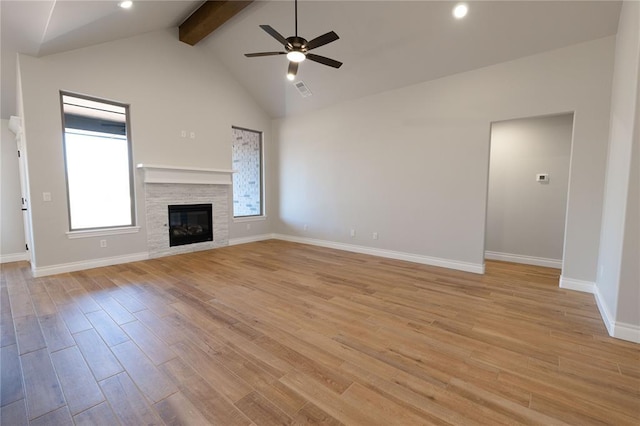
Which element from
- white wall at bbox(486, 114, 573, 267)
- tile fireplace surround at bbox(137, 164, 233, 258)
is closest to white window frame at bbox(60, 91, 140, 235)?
tile fireplace surround at bbox(137, 164, 233, 258)

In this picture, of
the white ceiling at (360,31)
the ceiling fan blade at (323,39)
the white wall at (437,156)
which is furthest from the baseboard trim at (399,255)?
the ceiling fan blade at (323,39)

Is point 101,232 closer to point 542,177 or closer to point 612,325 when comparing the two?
point 612,325

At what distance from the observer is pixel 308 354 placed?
2090 mm

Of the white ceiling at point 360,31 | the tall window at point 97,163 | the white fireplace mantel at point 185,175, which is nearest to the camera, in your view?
the white ceiling at point 360,31

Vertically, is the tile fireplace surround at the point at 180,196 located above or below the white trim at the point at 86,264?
above

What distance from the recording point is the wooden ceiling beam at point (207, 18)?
410cm

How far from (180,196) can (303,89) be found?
128 inches

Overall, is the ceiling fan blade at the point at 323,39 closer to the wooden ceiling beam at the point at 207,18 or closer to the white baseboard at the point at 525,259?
the wooden ceiling beam at the point at 207,18

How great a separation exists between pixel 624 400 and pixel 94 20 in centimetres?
608

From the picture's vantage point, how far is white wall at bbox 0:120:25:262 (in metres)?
4.71

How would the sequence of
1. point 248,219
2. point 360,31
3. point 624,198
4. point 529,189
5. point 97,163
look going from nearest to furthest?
point 624,198 → point 360,31 → point 97,163 → point 529,189 → point 248,219

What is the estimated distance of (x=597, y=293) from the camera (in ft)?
10.3

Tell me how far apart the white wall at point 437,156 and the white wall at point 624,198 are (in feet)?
1.39

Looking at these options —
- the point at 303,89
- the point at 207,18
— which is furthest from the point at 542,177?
the point at 207,18
